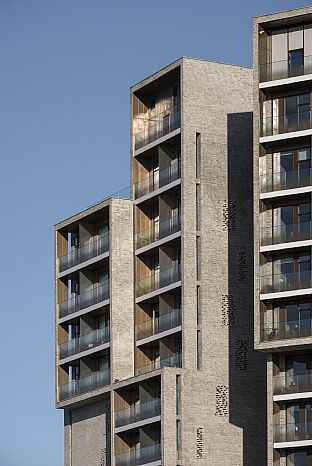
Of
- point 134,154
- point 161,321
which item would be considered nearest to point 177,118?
point 134,154

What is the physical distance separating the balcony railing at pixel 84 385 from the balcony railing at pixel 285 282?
1891cm

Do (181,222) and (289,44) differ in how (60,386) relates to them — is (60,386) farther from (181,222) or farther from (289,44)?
(289,44)

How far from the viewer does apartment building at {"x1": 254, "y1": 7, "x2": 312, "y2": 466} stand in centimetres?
10400

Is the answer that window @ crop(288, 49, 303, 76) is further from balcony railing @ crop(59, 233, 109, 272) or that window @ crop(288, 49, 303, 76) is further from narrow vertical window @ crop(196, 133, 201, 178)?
balcony railing @ crop(59, 233, 109, 272)

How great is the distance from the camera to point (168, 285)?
115 meters

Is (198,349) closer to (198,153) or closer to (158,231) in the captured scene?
(158,231)

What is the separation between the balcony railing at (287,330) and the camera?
10388 cm

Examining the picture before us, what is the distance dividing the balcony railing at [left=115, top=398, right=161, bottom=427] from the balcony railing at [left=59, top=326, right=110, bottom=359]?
19.7 ft

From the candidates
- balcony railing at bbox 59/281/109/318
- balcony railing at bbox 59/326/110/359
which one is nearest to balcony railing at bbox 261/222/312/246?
balcony railing at bbox 59/281/109/318

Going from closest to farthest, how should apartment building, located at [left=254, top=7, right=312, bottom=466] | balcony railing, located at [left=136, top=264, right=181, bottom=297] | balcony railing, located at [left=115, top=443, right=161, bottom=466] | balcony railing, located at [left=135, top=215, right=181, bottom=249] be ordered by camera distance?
apartment building, located at [left=254, top=7, right=312, bottom=466] < balcony railing, located at [left=115, top=443, right=161, bottom=466] < balcony railing, located at [left=136, top=264, right=181, bottom=297] < balcony railing, located at [left=135, top=215, right=181, bottom=249]

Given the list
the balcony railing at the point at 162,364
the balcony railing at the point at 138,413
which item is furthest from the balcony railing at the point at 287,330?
the balcony railing at the point at 138,413

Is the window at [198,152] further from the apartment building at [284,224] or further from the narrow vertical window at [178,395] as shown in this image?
the narrow vertical window at [178,395]

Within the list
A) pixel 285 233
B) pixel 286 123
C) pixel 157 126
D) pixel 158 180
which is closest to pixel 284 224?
pixel 285 233

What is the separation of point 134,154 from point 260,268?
19.0 meters
